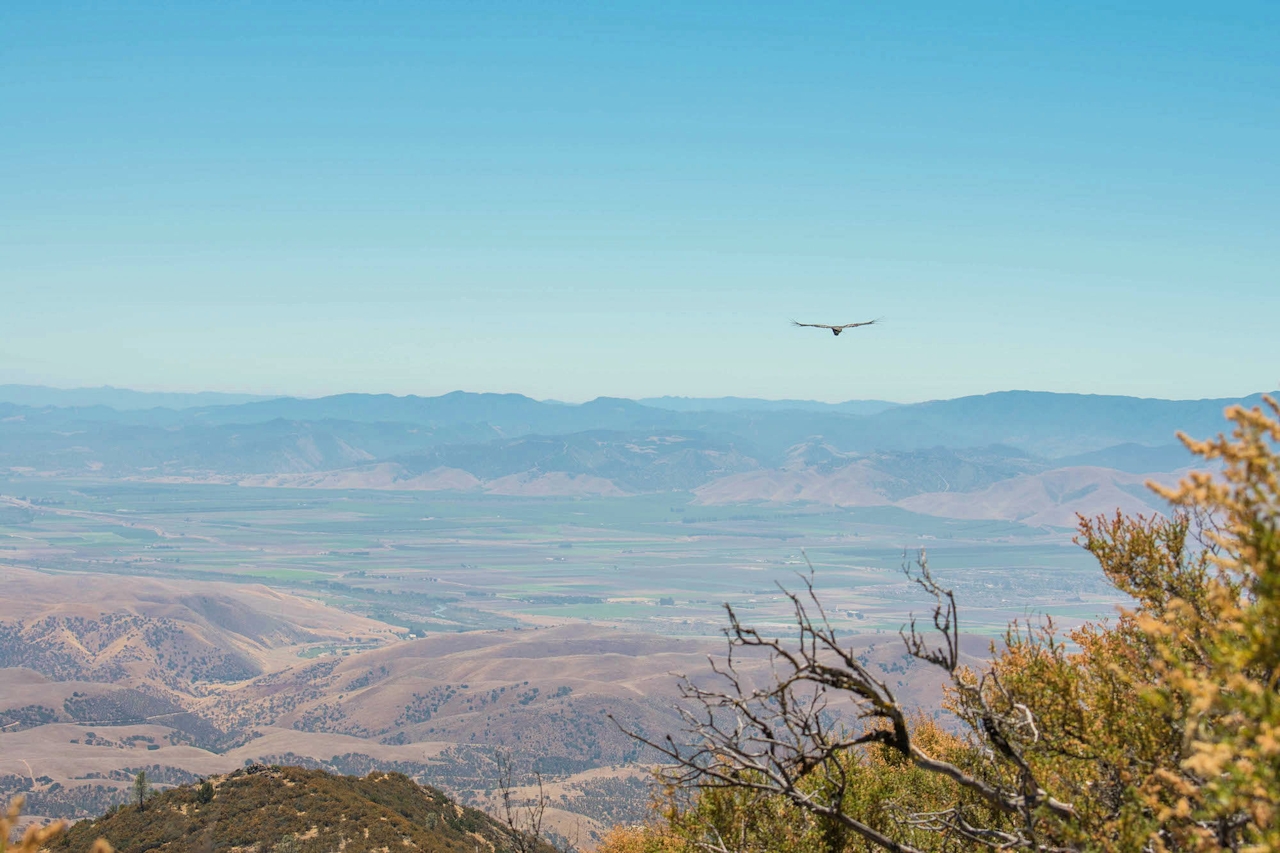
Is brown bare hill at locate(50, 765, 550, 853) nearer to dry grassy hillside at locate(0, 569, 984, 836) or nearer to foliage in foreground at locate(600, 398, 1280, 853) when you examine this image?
foliage in foreground at locate(600, 398, 1280, 853)

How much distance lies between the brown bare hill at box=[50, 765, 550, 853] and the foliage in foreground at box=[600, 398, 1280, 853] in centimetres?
2239

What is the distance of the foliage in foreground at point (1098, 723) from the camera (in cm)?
491

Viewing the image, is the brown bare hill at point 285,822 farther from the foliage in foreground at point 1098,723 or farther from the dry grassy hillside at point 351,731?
the dry grassy hillside at point 351,731

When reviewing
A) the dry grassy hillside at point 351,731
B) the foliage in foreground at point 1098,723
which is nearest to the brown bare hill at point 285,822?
the foliage in foreground at point 1098,723

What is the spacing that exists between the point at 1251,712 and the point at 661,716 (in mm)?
172161

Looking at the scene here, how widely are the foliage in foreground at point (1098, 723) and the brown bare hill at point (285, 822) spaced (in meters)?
22.4

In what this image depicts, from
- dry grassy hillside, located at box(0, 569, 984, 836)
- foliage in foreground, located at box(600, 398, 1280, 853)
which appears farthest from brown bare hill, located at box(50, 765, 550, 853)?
dry grassy hillside, located at box(0, 569, 984, 836)

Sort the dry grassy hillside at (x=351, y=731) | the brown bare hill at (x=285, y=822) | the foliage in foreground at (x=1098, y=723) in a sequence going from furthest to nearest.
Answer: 1. the dry grassy hillside at (x=351, y=731)
2. the brown bare hill at (x=285, y=822)
3. the foliage in foreground at (x=1098, y=723)

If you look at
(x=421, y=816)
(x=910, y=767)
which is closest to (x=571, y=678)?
(x=421, y=816)

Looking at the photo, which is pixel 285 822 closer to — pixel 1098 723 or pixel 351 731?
pixel 1098 723

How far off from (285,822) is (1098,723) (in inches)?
1382

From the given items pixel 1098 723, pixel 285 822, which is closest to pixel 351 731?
pixel 285 822

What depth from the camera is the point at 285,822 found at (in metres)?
36.8

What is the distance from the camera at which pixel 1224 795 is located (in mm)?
4363
